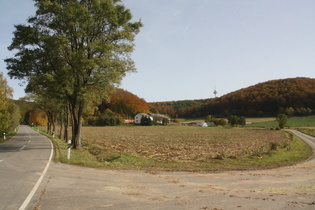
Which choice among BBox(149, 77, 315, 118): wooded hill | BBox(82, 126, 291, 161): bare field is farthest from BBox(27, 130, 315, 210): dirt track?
BBox(149, 77, 315, 118): wooded hill

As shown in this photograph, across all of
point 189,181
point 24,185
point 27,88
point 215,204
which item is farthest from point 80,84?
point 215,204

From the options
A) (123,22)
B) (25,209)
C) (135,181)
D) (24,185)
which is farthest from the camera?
(123,22)

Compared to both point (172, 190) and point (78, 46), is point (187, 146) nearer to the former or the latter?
point (78, 46)

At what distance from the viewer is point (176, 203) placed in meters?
6.44

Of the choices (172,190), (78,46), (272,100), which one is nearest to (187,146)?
(78,46)

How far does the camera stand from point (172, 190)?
7914 millimetres

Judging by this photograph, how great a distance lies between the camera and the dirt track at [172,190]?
6293 mm

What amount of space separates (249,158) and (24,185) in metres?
13.9

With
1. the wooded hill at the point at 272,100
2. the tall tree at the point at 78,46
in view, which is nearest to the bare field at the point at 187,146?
the tall tree at the point at 78,46

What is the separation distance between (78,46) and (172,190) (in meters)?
15.6

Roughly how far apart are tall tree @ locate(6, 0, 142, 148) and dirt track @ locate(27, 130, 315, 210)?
8.30 metres

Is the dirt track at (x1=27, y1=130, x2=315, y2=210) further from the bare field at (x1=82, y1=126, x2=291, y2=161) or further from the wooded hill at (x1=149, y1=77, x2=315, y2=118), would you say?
the wooded hill at (x1=149, y1=77, x2=315, y2=118)

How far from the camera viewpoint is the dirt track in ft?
20.6

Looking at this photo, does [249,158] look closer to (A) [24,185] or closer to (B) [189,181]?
(B) [189,181]
